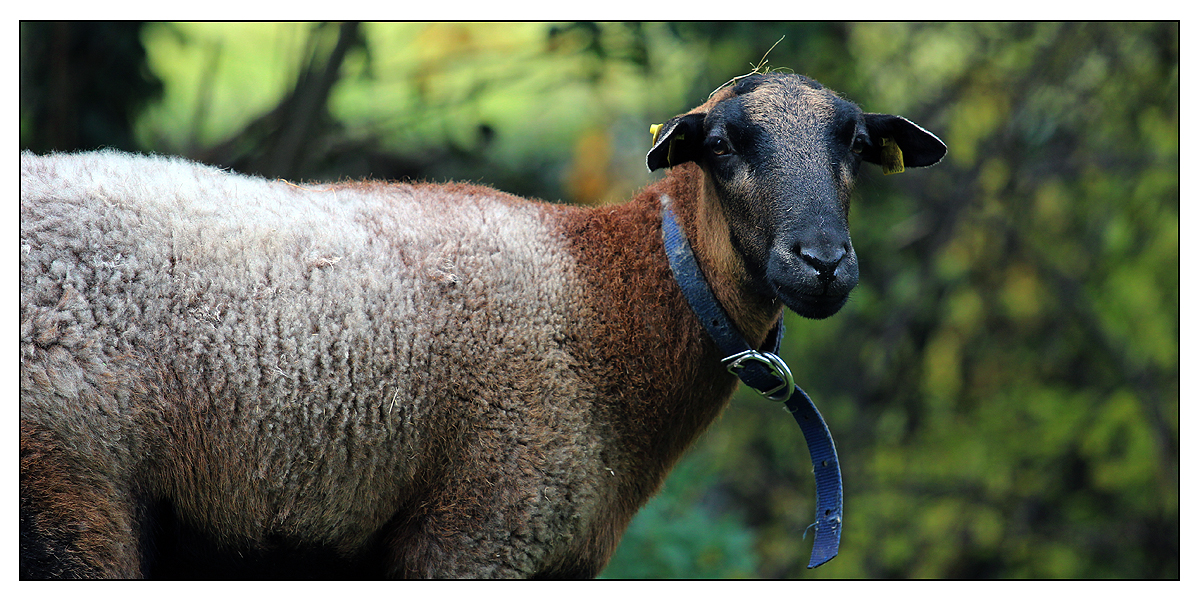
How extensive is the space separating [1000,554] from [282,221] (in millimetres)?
8505

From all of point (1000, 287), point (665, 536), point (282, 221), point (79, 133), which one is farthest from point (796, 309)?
point (1000, 287)

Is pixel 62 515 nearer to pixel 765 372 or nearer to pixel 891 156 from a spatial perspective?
pixel 765 372

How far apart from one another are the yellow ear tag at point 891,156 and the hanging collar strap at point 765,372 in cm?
78

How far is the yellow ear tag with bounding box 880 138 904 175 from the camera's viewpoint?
328 cm

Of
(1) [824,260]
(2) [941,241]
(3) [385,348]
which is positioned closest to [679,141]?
(1) [824,260]

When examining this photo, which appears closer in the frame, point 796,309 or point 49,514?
point 49,514

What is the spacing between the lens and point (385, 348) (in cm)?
271

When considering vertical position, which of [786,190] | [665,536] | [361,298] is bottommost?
[665,536]

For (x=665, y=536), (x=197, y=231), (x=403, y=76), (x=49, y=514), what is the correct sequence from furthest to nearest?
(x=403, y=76) < (x=665, y=536) < (x=197, y=231) < (x=49, y=514)

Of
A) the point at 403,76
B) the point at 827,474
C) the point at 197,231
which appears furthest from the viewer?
the point at 403,76

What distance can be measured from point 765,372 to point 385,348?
1.24 meters

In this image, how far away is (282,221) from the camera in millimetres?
2768

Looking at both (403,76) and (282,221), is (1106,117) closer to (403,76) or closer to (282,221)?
(403,76)

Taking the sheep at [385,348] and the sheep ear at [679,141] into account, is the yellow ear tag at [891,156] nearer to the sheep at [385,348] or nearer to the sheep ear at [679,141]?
the sheep at [385,348]
